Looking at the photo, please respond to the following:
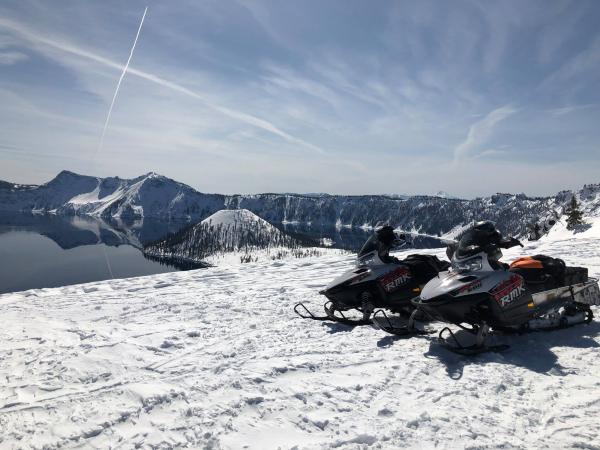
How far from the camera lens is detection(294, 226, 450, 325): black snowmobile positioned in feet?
25.4

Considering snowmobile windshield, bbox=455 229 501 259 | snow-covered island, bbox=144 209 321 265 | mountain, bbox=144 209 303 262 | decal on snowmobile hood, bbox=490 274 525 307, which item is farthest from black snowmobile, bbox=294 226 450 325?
mountain, bbox=144 209 303 262

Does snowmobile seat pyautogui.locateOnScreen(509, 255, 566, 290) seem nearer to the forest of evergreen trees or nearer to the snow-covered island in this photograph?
the snow-covered island

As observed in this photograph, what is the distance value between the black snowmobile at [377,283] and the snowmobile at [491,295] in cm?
118

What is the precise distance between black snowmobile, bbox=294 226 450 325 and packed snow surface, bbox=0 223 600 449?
57cm

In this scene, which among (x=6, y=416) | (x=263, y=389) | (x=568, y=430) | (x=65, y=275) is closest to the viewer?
(x=568, y=430)

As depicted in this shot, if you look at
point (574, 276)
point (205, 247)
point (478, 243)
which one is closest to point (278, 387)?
point (478, 243)

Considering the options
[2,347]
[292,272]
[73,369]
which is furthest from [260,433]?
[292,272]

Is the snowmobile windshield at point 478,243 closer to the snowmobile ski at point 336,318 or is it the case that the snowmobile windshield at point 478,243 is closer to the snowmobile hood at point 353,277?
the snowmobile hood at point 353,277

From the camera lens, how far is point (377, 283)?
305 inches

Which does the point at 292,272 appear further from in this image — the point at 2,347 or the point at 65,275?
the point at 65,275

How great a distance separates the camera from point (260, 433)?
400 centimetres

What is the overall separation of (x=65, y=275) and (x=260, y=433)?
98.6m

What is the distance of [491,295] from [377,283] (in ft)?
7.51

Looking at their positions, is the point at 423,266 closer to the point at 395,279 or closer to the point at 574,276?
the point at 395,279
